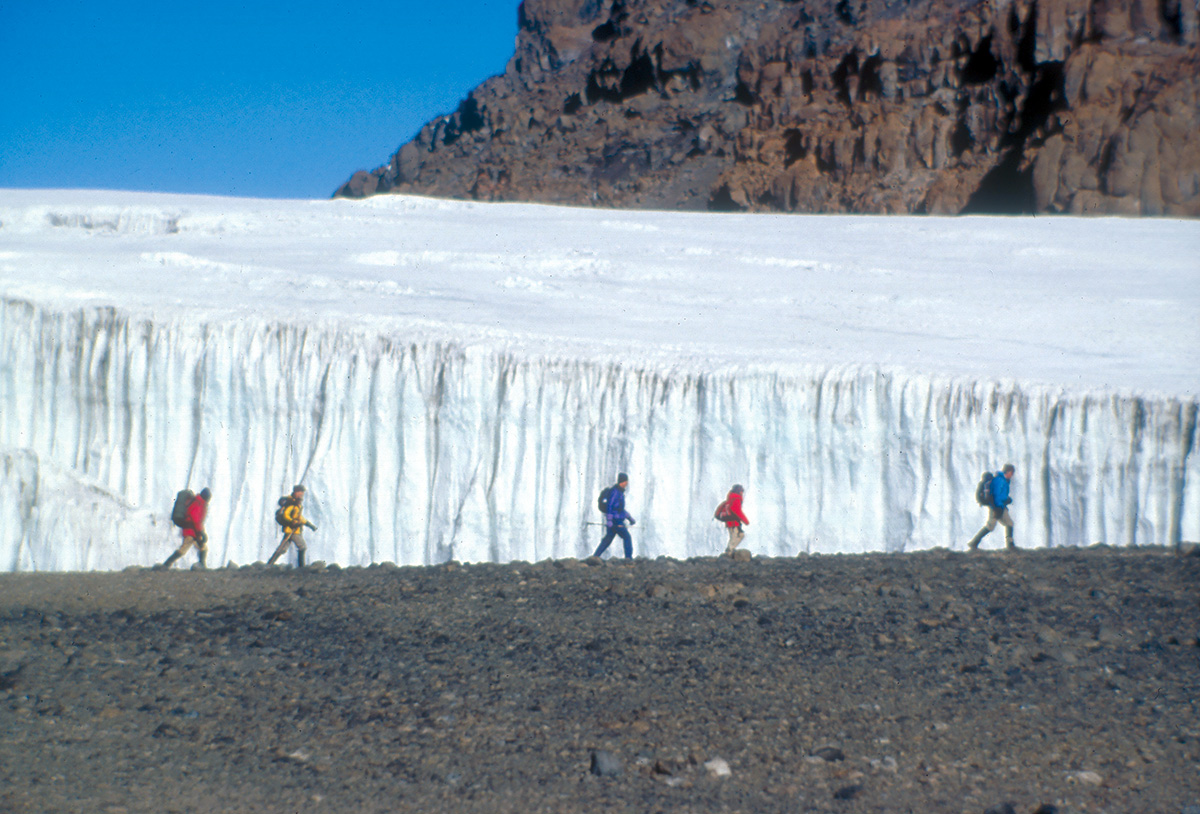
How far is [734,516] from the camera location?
26.9 ft

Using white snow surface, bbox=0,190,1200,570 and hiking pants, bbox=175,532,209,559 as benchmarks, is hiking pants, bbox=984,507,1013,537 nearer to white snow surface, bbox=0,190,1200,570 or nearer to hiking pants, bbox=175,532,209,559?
white snow surface, bbox=0,190,1200,570

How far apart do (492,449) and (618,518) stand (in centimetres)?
162

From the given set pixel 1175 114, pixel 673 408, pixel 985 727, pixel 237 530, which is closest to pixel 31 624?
pixel 237 530

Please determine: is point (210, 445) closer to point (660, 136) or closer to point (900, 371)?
point (900, 371)

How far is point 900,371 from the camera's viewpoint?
28.6ft

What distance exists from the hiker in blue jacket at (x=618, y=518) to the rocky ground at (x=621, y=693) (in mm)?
1992

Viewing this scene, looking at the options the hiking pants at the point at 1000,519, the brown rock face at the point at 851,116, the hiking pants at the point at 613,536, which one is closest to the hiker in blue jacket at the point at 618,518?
the hiking pants at the point at 613,536

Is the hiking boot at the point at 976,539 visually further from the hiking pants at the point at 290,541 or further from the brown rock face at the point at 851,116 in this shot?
the brown rock face at the point at 851,116

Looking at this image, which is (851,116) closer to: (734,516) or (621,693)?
(734,516)

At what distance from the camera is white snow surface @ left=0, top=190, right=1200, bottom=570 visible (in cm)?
849

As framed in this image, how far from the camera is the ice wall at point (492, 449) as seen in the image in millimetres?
8469

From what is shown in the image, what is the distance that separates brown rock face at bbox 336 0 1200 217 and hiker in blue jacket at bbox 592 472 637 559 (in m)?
19.6

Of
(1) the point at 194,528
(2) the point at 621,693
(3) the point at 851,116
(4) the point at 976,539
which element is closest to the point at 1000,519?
(4) the point at 976,539

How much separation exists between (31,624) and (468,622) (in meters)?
2.47
